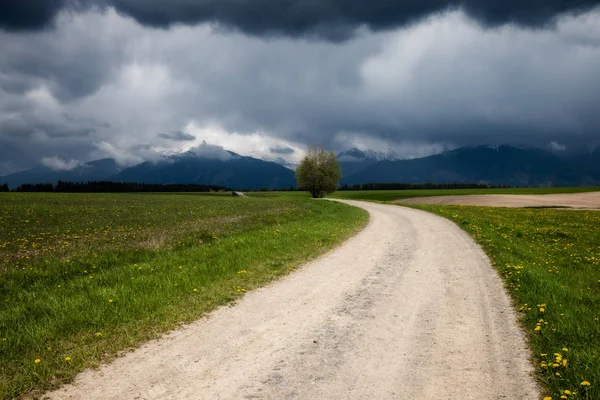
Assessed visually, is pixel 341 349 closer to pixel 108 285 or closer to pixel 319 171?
pixel 108 285

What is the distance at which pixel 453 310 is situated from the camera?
9039mm

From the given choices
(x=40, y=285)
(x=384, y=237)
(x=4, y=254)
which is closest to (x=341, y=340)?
(x=40, y=285)

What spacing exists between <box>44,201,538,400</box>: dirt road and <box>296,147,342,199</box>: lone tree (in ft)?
274

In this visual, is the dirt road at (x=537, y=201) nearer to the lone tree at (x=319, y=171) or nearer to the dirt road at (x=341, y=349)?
the lone tree at (x=319, y=171)

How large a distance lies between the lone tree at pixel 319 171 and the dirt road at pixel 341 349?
83504 millimetres

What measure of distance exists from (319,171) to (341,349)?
3492 inches

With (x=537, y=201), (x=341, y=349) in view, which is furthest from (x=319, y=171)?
(x=341, y=349)

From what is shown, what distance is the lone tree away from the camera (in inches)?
3730

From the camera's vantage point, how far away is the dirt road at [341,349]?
5.57m

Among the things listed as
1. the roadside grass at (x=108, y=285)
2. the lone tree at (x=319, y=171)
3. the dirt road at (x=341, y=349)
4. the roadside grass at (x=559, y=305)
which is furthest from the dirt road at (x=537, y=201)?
the dirt road at (x=341, y=349)

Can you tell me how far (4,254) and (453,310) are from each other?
18387 millimetres

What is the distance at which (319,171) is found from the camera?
94812mm

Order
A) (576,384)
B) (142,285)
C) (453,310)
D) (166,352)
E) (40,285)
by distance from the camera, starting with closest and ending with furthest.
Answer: (576,384), (166,352), (453,310), (142,285), (40,285)

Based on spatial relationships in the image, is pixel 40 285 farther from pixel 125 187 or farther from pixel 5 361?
pixel 125 187
